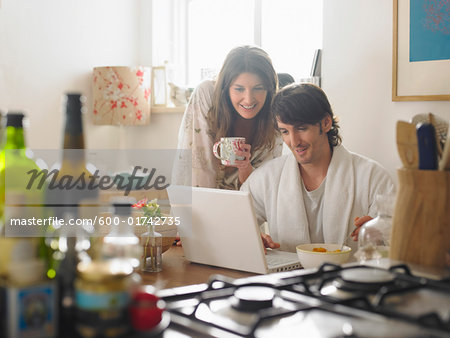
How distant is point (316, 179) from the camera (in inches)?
79.7

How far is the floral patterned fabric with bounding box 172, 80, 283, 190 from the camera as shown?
234 centimetres

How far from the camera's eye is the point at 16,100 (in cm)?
334

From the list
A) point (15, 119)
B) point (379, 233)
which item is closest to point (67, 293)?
point (15, 119)

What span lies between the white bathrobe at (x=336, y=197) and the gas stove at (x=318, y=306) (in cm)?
Result: 101

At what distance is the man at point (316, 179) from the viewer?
194 cm

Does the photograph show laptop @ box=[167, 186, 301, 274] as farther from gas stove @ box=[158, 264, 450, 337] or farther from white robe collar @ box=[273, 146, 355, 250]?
gas stove @ box=[158, 264, 450, 337]

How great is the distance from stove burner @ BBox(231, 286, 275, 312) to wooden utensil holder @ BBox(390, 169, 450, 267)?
322mm

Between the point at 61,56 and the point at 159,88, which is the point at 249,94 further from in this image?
the point at 61,56

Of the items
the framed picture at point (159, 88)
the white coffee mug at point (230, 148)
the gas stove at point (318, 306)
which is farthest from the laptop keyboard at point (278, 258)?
the framed picture at point (159, 88)

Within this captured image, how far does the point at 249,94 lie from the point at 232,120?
16cm

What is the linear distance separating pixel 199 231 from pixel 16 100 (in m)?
2.17

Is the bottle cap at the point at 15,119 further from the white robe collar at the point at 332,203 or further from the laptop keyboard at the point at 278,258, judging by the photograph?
the white robe collar at the point at 332,203

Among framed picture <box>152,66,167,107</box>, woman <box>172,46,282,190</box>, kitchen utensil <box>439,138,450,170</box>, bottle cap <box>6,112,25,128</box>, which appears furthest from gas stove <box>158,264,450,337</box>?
framed picture <box>152,66,167,107</box>

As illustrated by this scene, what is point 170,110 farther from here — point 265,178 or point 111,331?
point 111,331
